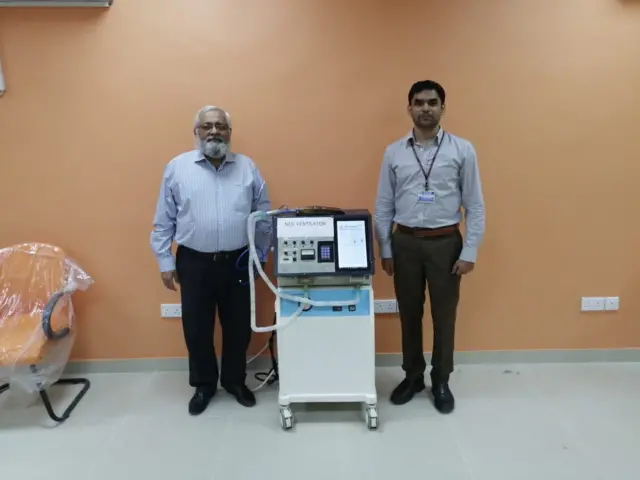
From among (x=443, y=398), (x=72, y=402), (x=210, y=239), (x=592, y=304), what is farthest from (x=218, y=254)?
(x=592, y=304)

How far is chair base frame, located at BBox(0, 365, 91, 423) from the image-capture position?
8.21 ft

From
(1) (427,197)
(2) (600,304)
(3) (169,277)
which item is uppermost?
(1) (427,197)

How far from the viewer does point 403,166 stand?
2.43 m

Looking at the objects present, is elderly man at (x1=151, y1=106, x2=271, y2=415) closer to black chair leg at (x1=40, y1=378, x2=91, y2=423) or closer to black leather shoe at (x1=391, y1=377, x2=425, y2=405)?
black chair leg at (x1=40, y1=378, x2=91, y2=423)

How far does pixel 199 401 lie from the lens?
2594 mm

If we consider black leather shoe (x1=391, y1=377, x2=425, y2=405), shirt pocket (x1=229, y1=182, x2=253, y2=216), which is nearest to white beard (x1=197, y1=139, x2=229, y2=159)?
shirt pocket (x1=229, y1=182, x2=253, y2=216)

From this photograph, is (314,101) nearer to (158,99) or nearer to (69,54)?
(158,99)

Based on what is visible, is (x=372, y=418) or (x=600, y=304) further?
(x=600, y=304)

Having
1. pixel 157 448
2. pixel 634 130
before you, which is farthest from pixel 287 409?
pixel 634 130

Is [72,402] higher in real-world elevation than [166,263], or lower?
lower

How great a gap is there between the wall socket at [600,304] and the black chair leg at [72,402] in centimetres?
293

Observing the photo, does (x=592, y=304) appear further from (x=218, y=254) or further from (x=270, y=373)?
Answer: (x=218, y=254)

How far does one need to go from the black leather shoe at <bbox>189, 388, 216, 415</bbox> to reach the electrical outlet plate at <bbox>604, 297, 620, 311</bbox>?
7.70 ft

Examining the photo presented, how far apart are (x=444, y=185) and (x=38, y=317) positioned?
2218 millimetres
